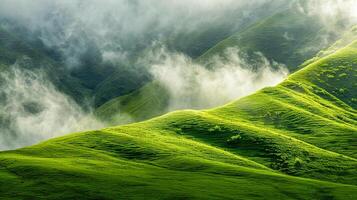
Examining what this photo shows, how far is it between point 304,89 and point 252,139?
238ft

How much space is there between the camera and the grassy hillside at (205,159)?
3669 inches

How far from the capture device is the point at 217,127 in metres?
145

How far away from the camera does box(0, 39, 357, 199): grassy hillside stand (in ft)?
306

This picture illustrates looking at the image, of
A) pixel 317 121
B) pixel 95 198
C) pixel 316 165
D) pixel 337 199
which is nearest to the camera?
pixel 95 198

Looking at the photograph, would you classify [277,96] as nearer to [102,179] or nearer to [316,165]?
[316,165]

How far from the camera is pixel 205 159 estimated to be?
118 m

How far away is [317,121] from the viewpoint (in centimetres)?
15500

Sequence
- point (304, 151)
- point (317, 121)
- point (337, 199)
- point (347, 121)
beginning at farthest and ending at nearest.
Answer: point (347, 121)
point (317, 121)
point (304, 151)
point (337, 199)

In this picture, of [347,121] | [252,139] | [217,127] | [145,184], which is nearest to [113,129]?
[217,127]

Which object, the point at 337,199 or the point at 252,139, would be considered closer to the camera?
the point at 337,199

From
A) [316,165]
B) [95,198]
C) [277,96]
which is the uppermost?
[277,96]

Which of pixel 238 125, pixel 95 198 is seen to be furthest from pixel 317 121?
pixel 95 198

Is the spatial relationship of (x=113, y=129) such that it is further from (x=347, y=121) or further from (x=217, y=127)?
(x=347, y=121)

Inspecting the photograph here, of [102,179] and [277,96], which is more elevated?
[277,96]
